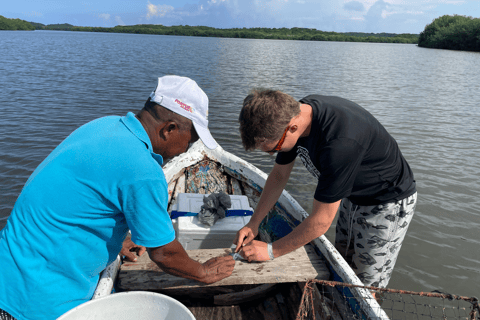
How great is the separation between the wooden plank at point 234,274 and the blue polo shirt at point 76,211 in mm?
684

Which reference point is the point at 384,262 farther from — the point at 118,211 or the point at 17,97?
the point at 17,97

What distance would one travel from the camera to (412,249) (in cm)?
478

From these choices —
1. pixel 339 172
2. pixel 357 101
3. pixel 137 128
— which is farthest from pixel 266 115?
pixel 357 101

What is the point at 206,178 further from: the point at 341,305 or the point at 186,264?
the point at 186,264

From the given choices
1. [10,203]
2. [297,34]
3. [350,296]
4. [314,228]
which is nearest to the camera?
[314,228]

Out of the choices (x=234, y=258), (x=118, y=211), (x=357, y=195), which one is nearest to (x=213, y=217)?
(x=234, y=258)

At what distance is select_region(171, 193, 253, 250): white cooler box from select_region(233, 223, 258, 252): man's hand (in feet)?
0.85

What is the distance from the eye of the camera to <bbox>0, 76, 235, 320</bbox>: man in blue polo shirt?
4.15 ft

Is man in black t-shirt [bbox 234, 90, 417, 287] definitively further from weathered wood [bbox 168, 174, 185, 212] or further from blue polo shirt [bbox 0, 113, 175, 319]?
weathered wood [bbox 168, 174, 185, 212]

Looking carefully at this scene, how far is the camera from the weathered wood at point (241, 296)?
260cm

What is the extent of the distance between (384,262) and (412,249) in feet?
9.22

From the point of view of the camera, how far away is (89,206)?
1306mm

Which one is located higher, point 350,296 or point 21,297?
point 21,297

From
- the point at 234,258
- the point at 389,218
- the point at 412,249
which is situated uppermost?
the point at 389,218
